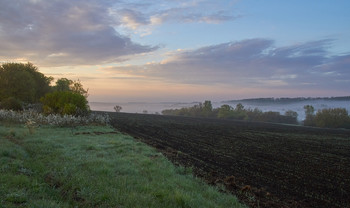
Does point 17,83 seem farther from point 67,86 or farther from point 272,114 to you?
point 272,114

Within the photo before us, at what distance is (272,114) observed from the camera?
64.2 metres

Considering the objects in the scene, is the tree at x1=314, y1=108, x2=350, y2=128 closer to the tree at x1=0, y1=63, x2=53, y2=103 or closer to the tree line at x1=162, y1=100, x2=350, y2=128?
the tree line at x1=162, y1=100, x2=350, y2=128

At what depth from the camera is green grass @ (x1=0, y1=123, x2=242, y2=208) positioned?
6316 millimetres

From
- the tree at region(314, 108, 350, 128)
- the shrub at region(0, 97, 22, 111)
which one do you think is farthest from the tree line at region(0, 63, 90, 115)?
the tree at region(314, 108, 350, 128)

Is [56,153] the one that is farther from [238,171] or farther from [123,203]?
[238,171]

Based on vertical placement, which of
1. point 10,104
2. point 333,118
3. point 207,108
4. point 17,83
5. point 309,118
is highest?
point 17,83

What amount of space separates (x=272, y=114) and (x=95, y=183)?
62.2 metres

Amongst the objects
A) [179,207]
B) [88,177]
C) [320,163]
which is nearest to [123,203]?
[179,207]

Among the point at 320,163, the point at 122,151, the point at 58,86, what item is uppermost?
the point at 58,86

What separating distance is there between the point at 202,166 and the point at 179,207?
5.41 meters

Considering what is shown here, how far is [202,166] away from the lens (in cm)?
1174

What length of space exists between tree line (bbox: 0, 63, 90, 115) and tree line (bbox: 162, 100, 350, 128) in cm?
4090

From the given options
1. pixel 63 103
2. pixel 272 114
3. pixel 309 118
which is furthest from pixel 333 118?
pixel 63 103

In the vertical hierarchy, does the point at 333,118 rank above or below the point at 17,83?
below
